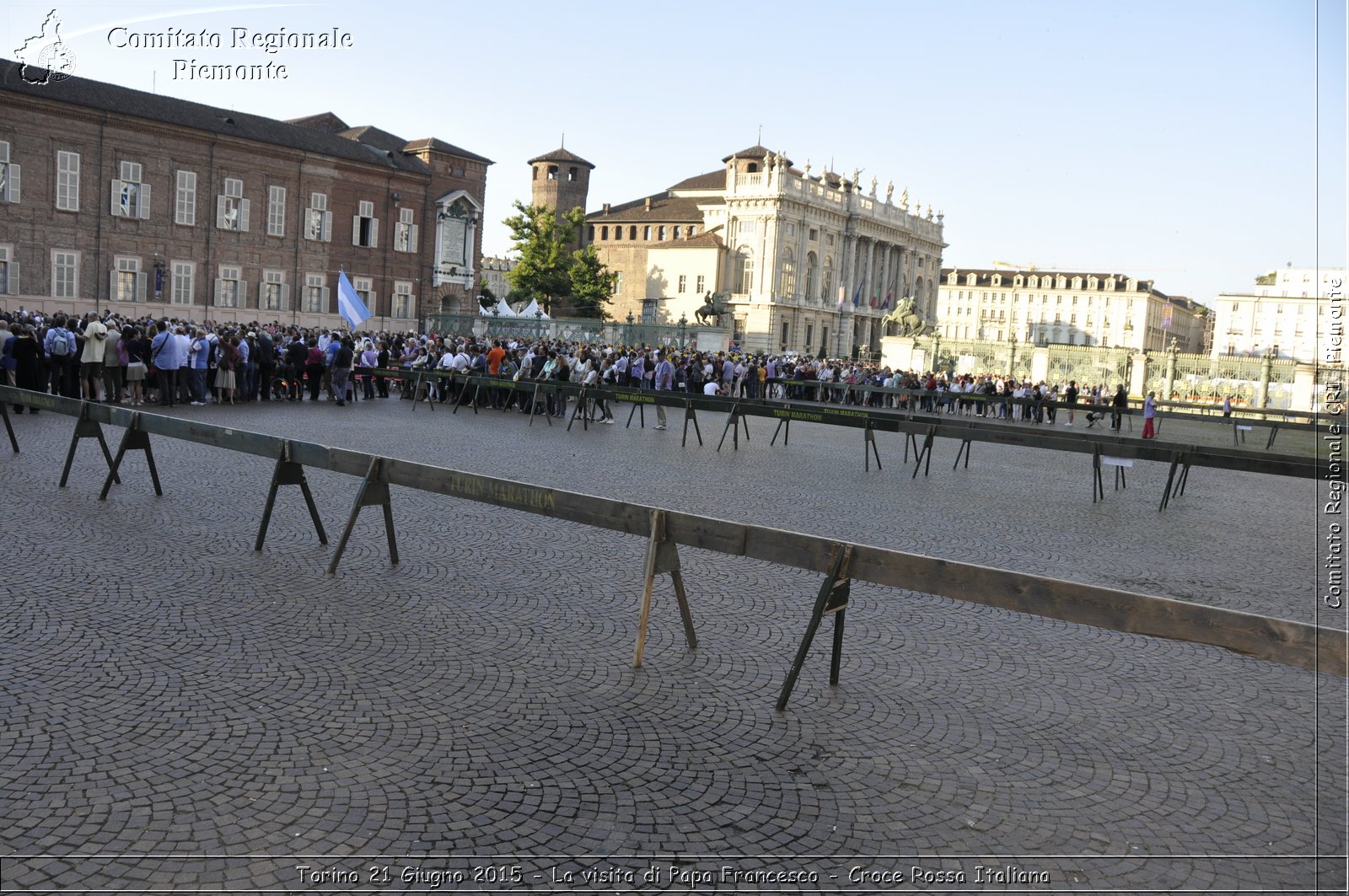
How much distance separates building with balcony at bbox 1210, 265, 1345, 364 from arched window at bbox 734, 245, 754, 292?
37400 mm

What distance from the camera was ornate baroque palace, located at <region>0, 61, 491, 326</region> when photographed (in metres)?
40.9

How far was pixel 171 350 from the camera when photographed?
20.5 metres

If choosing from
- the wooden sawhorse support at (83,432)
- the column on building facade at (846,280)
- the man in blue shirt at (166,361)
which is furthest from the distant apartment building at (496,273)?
the wooden sawhorse support at (83,432)

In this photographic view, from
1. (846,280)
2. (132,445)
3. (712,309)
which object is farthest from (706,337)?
(846,280)

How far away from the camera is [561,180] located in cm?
9725

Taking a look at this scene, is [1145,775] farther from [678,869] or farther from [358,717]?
[358,717]

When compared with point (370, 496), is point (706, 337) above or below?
above

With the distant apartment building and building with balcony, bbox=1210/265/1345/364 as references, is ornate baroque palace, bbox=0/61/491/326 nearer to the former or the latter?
building with balcony, bbox=1210/265/1345/364

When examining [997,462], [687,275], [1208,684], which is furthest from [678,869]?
[687,275]

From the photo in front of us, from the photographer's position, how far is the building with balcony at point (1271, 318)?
78.7m

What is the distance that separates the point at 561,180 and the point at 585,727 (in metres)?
96.4

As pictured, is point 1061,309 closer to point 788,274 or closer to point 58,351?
point 788,274

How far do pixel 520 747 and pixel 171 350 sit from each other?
1847 centimetres

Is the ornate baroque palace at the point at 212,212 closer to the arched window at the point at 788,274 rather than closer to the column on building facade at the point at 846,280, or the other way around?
the arched window at the point at 788,274
